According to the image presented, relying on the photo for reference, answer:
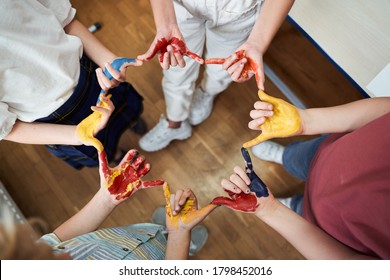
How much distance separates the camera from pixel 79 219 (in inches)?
35.2

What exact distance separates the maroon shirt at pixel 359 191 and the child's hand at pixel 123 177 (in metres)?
0.43

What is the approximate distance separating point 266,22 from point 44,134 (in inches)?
26.7

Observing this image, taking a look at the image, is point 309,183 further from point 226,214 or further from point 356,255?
point 226,214

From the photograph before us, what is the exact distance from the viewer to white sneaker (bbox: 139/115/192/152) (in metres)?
1.48

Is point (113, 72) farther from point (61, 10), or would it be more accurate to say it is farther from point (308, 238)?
point (308, 238)

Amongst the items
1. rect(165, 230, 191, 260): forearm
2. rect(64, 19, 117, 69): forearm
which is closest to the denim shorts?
rect(64, 19, 117, 69): forearm

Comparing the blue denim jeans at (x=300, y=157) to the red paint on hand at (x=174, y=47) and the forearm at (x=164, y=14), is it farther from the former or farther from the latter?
the forearm at (x=164, y=14)

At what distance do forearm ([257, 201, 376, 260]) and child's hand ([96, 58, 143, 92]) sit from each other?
53cm

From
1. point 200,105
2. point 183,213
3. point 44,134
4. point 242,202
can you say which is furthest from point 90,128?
point 200,105

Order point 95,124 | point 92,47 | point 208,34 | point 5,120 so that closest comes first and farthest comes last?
point 5,120 < point 95,124 < point 92,47 < point 208,34

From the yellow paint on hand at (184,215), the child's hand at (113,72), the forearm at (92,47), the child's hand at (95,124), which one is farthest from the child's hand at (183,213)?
the forearm at (92,47)

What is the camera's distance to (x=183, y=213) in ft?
3.01

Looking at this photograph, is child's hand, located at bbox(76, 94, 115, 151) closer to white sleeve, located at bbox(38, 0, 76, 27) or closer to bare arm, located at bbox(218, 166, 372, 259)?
white sleeve, located at bbox(38, 0, 76, 27)
